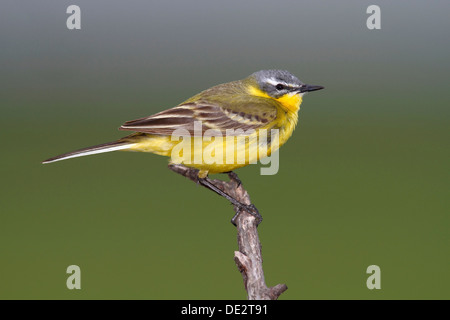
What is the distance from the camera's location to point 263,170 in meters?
5.48

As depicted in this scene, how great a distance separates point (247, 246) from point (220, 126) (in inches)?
49.4

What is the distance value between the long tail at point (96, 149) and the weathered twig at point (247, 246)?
3.68ft

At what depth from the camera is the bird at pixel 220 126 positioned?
17.5ft

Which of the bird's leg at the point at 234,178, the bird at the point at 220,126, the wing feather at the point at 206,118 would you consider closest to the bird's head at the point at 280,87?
the bird at the point at 220,126

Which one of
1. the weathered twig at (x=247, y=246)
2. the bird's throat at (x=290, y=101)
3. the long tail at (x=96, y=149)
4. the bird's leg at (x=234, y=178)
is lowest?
the weathered twig at (x=247, y=246)

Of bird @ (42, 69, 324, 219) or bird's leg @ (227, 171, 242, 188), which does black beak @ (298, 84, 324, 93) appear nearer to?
bird @ (42, 69, 324, 219)

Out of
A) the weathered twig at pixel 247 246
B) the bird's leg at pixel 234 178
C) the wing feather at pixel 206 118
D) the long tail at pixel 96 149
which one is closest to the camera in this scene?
the weathered twig at pixel 247 246

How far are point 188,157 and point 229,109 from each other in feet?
2.32

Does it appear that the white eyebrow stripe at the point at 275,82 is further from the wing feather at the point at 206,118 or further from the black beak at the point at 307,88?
the wing feather at the point at 206,118

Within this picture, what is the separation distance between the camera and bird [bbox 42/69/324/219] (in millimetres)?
5324

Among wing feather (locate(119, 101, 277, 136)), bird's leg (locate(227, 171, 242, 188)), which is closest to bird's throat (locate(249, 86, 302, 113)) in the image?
wing feather (locate(119, 101, 277, 136))

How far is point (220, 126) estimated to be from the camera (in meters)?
5.47

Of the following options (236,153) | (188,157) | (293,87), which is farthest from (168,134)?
(293,87)

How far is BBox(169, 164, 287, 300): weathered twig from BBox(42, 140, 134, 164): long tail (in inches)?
44.2
